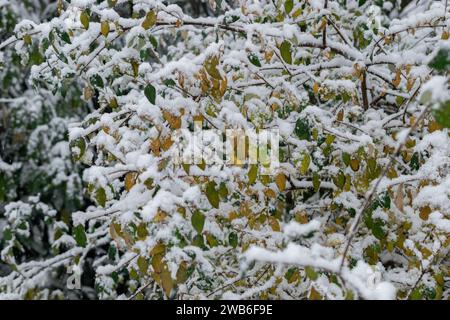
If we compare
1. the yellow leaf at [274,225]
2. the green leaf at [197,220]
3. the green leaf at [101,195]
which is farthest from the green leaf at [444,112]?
the yellow leaf at [274,225]

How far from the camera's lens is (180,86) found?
8.44ft

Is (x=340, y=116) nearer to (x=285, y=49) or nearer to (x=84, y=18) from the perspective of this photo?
(x=285, y=49)

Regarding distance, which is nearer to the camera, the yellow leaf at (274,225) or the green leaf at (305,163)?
the green leaf at (305,163)

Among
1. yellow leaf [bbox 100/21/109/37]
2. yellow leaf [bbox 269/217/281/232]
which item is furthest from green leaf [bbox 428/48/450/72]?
yellow leaf [bbox 100/21/109/37]

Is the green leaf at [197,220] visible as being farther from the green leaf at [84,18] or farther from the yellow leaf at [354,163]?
the green leaf at [84,18]

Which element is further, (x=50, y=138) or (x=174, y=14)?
(x=50, y=138)

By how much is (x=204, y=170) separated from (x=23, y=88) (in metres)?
4.60

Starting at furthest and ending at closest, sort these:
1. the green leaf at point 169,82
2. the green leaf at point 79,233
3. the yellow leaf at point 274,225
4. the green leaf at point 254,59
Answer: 1. the yellow leaf at point 274,225
2. the green leaf at point 79,233
3. the green leaf at point 254,59
4. the green leaf at point 169,82

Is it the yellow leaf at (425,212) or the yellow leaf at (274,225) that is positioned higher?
the yellow leaf at (425,212)

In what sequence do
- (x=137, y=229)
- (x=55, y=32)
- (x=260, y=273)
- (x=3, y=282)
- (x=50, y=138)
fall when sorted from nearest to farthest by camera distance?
1. (x=137, y=229)
2. (x=55, y=32)
3. (x=260, y=273)
4. (x=3, y=282)
5. (x=50, y=138)

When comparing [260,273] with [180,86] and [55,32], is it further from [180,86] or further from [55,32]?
[55,32]

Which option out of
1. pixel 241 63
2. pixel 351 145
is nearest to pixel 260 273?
pixel 351 145

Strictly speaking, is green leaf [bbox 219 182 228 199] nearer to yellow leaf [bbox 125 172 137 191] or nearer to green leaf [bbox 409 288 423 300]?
yellow leaf [bbox 125 172 137 191]

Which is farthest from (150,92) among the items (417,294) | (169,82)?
(417,294)
